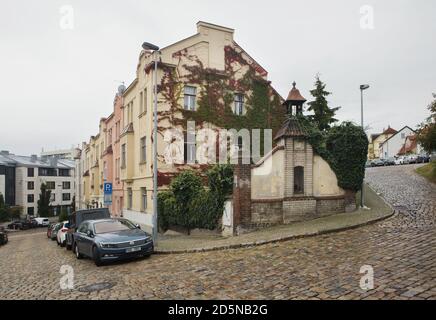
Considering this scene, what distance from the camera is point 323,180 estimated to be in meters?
16.0

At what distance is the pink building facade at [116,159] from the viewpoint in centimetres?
2955

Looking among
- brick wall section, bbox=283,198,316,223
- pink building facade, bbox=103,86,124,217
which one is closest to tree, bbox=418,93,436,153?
brick wall section, bbox=283,198,316,223

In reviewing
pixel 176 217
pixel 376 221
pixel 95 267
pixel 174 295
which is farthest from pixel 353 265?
Answer: pixel 176 217

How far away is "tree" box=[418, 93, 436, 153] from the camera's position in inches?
870

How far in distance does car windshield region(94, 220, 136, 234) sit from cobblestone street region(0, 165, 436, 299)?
1288mm

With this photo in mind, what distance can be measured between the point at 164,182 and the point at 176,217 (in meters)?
3.11

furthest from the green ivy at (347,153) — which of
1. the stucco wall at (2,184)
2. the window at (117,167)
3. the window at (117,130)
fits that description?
the stucco wall at (2,184)

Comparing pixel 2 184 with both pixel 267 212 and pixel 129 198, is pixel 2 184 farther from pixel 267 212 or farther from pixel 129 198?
pixel 267 212

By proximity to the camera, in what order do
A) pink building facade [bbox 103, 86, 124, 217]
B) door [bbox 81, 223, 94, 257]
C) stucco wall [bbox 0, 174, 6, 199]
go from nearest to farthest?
door [bbox 81, 223, 94, 257]
pink building facade [bbox 103, 86, 124, 217]
stucco wall [bbox 0, 174, 6, 199]

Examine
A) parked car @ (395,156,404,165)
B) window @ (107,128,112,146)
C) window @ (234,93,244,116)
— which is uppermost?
window @ (234,93,244,116)

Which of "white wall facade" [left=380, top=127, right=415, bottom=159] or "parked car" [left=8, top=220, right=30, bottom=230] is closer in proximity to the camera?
"parked car" [left=8, top=220, right=30, bottom=230]

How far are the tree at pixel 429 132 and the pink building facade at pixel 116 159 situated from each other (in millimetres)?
23689

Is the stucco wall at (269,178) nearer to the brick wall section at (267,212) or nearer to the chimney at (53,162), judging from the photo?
the brick wall section at (267,212)

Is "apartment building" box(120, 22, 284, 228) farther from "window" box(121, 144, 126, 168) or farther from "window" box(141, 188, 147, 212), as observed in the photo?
"window" box(121, 144, 126, 168)
